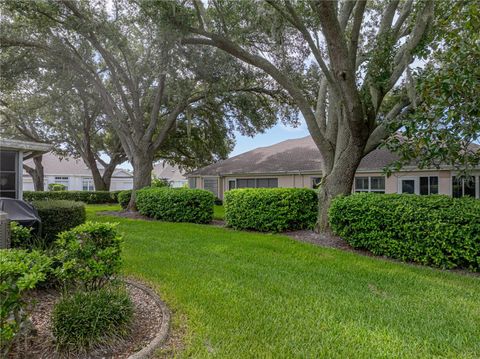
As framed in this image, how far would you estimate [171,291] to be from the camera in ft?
14.9

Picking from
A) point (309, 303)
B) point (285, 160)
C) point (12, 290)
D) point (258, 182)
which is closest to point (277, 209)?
point (309, 303)

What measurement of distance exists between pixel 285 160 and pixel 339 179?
10.5m

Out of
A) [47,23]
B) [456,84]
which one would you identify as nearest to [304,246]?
[456,84]

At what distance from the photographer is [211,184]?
22.3 m

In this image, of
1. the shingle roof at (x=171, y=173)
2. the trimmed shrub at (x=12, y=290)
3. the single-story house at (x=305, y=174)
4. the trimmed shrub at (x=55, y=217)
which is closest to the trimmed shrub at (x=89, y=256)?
the trimmed shrub at (x=12, y=290)

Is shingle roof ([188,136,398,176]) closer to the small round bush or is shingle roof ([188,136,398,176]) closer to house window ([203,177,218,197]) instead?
house window ([203,177,218,197])

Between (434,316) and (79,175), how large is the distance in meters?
37.7

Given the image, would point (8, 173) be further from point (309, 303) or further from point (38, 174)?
point (38, 174)

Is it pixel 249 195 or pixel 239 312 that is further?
pixel 249 195

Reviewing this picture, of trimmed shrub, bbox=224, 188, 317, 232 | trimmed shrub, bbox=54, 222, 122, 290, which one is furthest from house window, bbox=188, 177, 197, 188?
trimmed shrub, bbox=54, 222, 122, 290

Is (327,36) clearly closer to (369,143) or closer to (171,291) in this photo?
(369,143)

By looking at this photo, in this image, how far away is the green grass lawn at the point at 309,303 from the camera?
10.3ft

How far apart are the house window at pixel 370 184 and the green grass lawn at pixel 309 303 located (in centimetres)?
923

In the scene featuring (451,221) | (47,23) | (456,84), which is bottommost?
(451,221)
